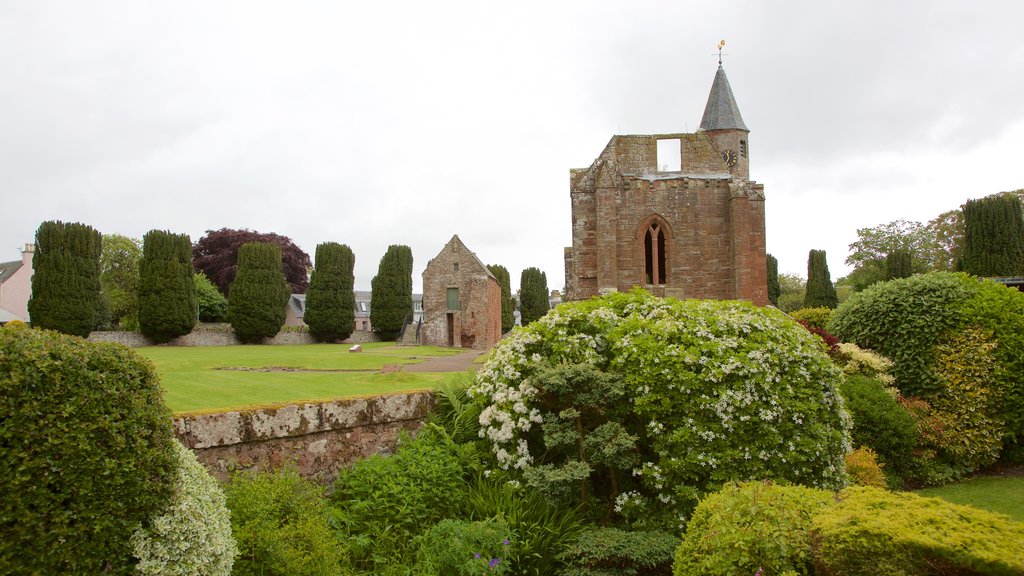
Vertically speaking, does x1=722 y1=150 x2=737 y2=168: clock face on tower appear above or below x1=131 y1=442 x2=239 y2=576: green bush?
above

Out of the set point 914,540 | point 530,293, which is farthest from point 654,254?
point 530,293

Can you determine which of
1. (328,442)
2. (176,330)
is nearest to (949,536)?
(328,442)

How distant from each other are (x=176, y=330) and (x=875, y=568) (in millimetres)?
44084

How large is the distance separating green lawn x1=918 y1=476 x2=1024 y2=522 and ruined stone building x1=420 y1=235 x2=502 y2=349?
29.2 metres

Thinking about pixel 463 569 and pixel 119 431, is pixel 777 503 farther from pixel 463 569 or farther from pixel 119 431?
pixel 119 431

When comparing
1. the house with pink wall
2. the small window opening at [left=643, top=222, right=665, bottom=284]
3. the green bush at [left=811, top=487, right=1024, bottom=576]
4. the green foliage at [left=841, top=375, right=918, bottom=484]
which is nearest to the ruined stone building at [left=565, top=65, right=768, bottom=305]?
the small window opening at [left=643, top=222, right=665, bottom=284]

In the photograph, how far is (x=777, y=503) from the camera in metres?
4.73

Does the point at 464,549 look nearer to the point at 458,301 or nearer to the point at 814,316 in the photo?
the point at 814,316

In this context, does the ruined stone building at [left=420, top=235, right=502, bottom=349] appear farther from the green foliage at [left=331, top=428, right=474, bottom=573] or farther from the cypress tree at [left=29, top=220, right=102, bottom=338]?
the green foliage at [left=331, top=428, right=474, bottom=573]

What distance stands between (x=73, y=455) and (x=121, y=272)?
59559 millimetres

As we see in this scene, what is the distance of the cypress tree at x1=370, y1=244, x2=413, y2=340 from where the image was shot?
4938 cm

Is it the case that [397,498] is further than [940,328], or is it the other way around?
[940,328]

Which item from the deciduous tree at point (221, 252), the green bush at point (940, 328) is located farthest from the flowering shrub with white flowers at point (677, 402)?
the deciduous tree at point (221, 252)

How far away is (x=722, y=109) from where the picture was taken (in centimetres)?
3516
